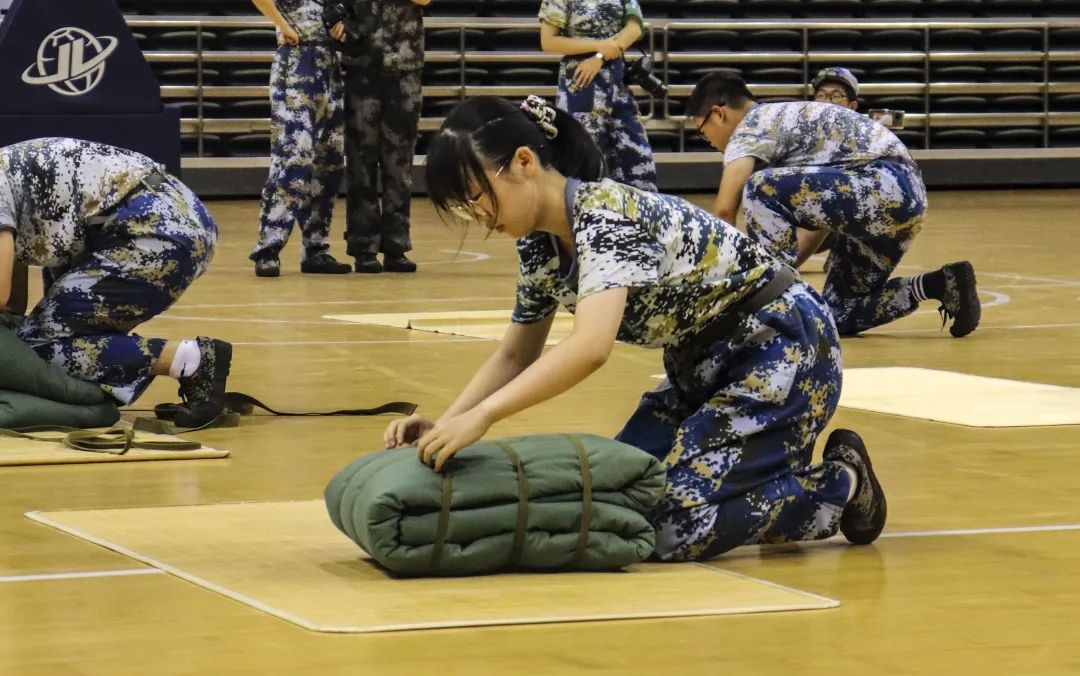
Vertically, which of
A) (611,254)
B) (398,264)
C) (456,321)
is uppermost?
(611,254)

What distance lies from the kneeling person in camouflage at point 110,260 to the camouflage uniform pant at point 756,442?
5.46 ft

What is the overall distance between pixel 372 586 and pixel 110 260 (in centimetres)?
187

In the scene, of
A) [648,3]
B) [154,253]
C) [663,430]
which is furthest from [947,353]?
[648,3]

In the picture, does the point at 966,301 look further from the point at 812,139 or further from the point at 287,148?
the point at 287,148

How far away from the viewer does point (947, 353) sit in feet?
18.7

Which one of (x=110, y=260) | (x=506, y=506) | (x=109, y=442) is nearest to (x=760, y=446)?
(x=506, y=506)

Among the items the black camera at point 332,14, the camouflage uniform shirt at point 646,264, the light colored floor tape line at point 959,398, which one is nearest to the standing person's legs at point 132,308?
Answer: the light colored floor tape line at point 959,398

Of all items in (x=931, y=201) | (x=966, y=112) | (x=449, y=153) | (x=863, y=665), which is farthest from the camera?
(x=966, y=112)

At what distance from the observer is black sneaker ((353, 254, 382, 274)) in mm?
8383

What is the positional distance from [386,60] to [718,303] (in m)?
5.24

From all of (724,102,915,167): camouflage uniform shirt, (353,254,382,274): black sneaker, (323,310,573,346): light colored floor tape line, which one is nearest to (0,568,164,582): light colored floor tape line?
(323,310,573,346): light colored floor tape line

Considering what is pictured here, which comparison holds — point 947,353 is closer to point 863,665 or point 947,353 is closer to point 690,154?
point 863,665

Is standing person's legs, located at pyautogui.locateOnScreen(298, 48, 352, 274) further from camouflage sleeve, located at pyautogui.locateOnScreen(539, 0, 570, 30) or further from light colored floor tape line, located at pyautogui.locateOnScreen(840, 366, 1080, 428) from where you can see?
light colored floor tape line, located at pyautogui.locateOnScreen(840, 366, 1080, 428)

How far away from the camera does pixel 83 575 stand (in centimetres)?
283
